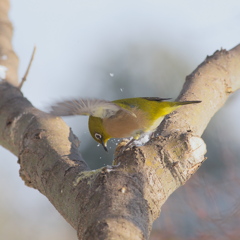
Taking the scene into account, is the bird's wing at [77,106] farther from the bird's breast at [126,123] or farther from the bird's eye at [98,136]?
the bird's eye at [98,136]

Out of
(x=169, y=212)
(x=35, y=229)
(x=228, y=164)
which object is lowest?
(x=35, y=229)

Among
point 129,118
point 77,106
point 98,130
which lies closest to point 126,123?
point 129,118

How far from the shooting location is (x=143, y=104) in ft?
10.9

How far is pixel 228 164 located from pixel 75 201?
2.17 meters

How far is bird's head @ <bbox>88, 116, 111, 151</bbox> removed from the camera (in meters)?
3.32

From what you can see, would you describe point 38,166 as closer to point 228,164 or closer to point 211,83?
point 211,83

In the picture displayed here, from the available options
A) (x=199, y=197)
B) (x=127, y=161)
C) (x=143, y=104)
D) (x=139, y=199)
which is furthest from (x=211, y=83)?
(x=139, y=199)

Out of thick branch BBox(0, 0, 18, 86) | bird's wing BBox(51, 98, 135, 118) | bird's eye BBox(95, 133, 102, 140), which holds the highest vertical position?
bird's wing BBox(51, 98, 135, 118)

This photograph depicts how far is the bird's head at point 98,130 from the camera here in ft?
10.9

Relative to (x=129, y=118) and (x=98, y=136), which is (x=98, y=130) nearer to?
(x=98, y=136)

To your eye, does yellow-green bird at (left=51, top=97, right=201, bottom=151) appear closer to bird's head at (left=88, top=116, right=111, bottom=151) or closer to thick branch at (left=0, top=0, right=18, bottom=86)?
bird's head at (left=88, top=116, right=111, bottom=151)

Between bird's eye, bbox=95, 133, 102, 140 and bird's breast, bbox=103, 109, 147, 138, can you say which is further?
bird's eye, bbox=95, 133, 102, 140

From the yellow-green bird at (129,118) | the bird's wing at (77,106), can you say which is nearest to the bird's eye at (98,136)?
the yellow-green bird at (129,118)

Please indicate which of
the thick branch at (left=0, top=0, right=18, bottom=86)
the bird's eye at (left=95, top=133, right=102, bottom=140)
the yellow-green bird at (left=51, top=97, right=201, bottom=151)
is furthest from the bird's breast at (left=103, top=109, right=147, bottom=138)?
the thick branch at (left=0, top=0, right=18, bottom=86)
